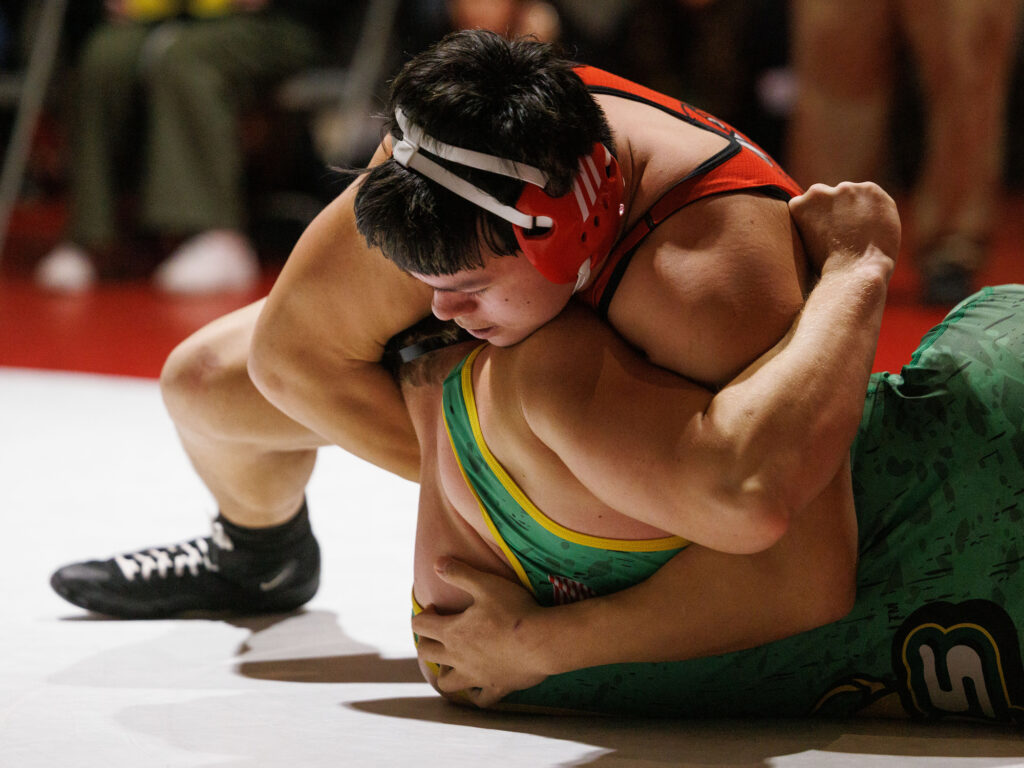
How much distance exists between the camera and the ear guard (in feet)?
4.14

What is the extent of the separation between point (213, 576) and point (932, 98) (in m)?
2.73

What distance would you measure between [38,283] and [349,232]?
415cm

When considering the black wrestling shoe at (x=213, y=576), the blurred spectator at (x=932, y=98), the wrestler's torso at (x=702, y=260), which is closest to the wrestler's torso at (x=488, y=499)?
the wrestler's torso at (x=702, y=260)

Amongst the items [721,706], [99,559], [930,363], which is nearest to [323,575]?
[99,559]

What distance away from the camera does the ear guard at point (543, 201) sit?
1263mm

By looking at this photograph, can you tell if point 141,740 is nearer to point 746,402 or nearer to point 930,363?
point 746,402

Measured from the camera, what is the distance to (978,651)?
1419 mm

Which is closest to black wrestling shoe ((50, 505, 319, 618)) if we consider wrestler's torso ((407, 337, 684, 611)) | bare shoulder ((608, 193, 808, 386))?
wrestler's torso ((407, 337, 684, 611))

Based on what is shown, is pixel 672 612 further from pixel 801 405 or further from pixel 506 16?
pixel 506 16

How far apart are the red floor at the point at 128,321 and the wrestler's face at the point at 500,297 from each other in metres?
1.90

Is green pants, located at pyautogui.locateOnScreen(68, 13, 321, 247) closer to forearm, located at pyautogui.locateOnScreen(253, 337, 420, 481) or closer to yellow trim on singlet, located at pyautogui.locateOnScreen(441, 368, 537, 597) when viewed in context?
forearm, located at pyautogui.locateOnScreen(253, 337, 420, 481)

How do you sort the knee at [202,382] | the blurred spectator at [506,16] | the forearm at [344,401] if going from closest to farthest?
1. the forearm at [344,401]
2. the knee at [202,382]
3. the blurred spectator at [506,16]

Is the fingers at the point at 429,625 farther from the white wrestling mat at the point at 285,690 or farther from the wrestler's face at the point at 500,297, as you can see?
the wrestler's face at the point at 500,297

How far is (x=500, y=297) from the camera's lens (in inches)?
52.7
